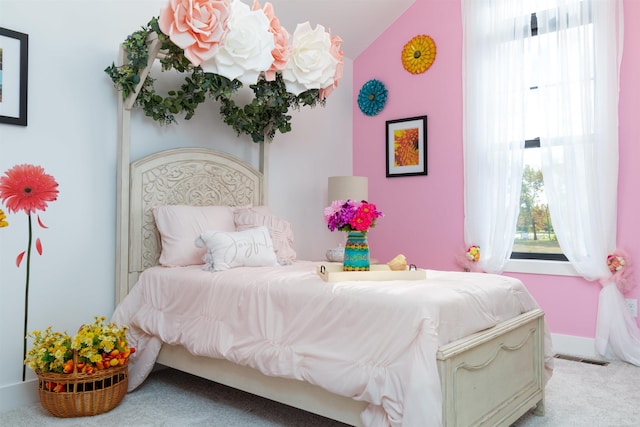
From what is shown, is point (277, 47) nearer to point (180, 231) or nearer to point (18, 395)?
point (180, 231)

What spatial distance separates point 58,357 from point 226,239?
978 millimetres

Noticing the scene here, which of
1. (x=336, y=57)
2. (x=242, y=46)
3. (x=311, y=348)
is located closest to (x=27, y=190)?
(x=242, y=46)

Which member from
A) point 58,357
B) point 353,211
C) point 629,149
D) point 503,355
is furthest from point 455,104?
point 58,357

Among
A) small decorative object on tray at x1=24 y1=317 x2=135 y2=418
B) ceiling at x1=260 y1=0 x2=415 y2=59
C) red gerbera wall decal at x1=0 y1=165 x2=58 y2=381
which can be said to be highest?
ceiling at x1=260 y1=0 x2=415 y2=59

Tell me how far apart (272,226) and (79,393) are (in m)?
1.44

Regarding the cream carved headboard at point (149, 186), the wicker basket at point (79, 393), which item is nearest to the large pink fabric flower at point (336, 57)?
the cream carved headboard at point (149, 186)

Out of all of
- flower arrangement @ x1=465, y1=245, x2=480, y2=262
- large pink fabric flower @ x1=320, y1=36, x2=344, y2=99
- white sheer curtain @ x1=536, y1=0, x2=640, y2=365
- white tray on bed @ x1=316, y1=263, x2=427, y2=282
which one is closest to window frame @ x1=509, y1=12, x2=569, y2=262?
white sheer curtain @ x1=536, y1=0, x2=640, y2=365

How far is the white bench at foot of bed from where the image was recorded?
190cm

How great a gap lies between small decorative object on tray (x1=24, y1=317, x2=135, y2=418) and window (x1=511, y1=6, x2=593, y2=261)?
300 centimetres

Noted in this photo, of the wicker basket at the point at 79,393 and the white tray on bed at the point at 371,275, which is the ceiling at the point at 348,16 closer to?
the white tray on bed at the point at 371,275

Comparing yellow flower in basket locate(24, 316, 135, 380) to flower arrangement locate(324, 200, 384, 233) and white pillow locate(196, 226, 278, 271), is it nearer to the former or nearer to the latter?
white pillow locate(196, 226, 278, 271)

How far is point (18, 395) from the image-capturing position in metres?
2.65

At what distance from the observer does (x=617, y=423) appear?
2438 mm

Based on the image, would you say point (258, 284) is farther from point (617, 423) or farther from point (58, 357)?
point (617, 423)
